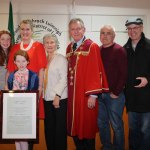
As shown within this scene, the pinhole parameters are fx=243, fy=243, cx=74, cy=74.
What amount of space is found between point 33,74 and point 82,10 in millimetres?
2729

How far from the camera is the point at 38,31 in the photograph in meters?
4.81

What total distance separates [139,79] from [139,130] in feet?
2.06

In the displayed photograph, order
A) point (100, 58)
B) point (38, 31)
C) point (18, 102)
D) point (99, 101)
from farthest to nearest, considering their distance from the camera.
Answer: point (38, 31)
point (99, 101)
point (100, 58)
point (18, 102)

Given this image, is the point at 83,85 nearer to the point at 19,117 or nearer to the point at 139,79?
the point at 139,79

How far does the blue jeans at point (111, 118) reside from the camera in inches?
104

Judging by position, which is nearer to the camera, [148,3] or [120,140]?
[120,140]

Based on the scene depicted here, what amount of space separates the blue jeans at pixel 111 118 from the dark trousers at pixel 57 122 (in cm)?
44

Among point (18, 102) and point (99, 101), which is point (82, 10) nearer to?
point (99, 101)

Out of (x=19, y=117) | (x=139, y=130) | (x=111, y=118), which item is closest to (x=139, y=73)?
(x=111, y=118)

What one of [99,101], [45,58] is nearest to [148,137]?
[99,101]

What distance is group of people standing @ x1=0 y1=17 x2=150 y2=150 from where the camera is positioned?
2520mm

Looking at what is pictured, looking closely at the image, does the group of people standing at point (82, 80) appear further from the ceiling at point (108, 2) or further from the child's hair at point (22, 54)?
the ceiling at point (108, 2)

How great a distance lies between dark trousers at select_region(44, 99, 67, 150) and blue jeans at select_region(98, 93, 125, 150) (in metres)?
0.44

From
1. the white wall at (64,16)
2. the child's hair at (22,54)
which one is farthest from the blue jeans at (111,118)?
the white wall at (64,16)
